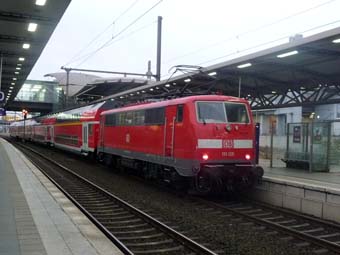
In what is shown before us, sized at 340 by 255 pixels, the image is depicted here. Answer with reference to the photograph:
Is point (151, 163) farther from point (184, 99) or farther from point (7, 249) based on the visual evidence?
point (7, 249)

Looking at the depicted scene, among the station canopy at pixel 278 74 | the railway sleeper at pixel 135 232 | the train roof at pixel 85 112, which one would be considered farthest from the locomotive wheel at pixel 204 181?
the train roof at pixel 85 112

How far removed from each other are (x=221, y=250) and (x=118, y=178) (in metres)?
12.6

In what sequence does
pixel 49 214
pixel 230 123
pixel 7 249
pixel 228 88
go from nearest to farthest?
pixel 7 249, pixel 49 214, pixel 230 123, pixel 228 88

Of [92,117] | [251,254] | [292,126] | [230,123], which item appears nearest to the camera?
[251,254]

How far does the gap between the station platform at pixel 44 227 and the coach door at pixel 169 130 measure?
3.46m

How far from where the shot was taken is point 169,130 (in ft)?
51.2

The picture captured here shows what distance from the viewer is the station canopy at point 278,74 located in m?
14.2

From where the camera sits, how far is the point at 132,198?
50.4 ft

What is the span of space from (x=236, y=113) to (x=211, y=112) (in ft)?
2.79

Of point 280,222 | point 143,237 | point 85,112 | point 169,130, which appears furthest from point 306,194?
point 85,112

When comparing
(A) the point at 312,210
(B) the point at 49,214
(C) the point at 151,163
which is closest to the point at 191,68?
(C) the point at 151,163

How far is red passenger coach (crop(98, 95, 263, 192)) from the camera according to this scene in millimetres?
14133

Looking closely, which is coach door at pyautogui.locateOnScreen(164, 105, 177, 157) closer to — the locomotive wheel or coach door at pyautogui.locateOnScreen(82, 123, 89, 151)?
the locomotive wheel

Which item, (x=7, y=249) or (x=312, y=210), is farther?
(x=312, y=210)
